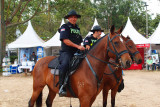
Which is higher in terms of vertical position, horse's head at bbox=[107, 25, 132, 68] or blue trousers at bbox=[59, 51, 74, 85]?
horse's head at bbox=[107, 25, 132, 68]

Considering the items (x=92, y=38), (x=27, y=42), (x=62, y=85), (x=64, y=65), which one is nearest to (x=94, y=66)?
(x=64, y=65)

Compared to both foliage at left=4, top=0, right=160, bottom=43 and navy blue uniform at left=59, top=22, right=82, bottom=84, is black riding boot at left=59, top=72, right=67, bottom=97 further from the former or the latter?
foliage at left=4, top=0, right=160, bottom=43

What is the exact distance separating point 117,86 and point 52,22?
2639cm

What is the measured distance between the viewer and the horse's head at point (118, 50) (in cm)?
281

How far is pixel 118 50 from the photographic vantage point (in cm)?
295

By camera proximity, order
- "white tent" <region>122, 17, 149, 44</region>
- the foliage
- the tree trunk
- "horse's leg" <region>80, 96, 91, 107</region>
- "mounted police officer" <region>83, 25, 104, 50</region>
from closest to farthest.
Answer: "horse's leg" <region>80, 96, 91, 107</region>, "mounted police officer" <region>83, 25, 104, 50</region>, the tree trunk, "white tent" <region>122, 17, 149, 44</region>, the foliage

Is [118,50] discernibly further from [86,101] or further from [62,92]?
[62,92]

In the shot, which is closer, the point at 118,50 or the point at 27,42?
the point at 118,50

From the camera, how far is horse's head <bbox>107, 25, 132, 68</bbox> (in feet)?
9.20

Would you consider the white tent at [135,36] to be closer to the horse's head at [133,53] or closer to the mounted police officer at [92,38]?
the mounted police officer at [92,38]

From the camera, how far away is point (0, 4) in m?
15.4

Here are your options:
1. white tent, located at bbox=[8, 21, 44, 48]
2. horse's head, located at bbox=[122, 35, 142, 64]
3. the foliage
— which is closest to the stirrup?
horse's head, located at bbox=[122, 35, 142, 64]

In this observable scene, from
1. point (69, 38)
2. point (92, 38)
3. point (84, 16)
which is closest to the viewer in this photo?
point (69, 38)

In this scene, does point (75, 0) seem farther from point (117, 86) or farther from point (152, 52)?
point (117, 86)
